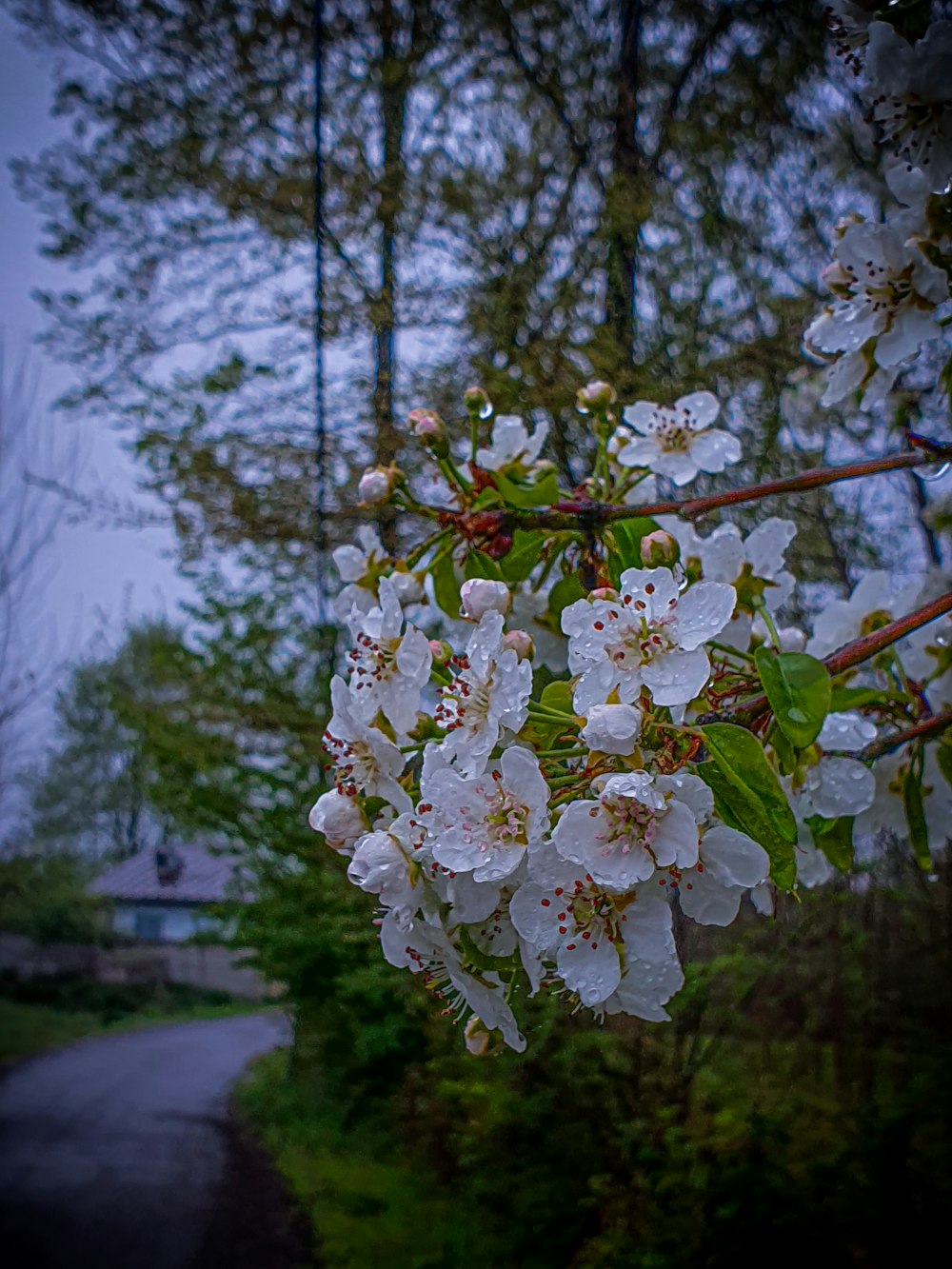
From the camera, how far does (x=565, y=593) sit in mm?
750

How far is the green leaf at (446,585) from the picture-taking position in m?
0.77

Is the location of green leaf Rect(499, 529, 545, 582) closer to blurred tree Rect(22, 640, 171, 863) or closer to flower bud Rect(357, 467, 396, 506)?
flower bud Rect(357, 467, 396, 506)

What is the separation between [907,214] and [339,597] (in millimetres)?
605

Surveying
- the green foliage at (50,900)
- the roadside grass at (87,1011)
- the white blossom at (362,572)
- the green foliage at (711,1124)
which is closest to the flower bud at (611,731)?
the white blossom at (362,572)

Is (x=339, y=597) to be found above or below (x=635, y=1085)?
above

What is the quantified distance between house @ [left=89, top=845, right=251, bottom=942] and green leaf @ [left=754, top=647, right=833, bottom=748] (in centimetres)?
280

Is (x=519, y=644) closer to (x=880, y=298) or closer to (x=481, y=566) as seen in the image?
(x=481, y=566)

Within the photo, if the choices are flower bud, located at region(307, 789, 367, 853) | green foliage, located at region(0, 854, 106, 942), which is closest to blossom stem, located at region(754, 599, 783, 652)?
flower bud, located at region(307, 789, 367, 853)

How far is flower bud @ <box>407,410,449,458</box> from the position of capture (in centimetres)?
78

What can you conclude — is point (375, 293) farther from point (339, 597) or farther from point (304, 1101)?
point (304, 1101)

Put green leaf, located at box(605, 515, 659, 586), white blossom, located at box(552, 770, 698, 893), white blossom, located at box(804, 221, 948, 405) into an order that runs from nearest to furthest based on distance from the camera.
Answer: white blossom, located at box(552, 770, 698, 893) → green leaf, located at box(605, 515, 659, 586) → white blossom, located at box(804, 221, 948, 405)

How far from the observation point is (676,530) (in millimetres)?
755

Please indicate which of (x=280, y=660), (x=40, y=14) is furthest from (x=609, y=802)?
(x=40, y=14)

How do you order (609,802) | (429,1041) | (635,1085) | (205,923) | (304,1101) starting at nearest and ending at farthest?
(609,802)
(635,1085)
(429,1041)
(304,1101)
(205,923)
